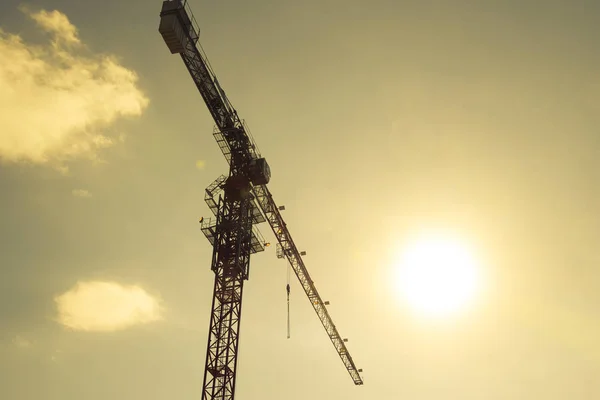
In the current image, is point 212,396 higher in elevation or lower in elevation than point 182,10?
lower

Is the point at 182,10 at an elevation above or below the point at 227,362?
above

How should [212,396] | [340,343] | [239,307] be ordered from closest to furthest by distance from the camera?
1. [212,396]
2. [239,307]
3. [340,343]

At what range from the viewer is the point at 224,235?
115 ft

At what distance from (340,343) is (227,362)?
28.9 metres

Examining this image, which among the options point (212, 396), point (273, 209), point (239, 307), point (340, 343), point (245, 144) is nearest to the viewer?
point (212, 396)

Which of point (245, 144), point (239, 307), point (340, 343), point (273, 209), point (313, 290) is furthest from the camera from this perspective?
point (340, 343)

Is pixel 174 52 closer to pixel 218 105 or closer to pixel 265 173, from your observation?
pixel 218 105

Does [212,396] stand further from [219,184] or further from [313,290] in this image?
[313,290]

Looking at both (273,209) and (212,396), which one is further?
(273,209)

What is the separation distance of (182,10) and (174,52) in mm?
2803

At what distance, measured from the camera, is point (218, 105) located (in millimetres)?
34594

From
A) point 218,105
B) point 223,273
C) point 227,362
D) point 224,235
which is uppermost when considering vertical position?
point 218,105

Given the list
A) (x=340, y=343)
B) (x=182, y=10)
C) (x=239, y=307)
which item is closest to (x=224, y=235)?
(x=239, y=307)

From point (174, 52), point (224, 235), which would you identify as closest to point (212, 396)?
point (224, 235)
